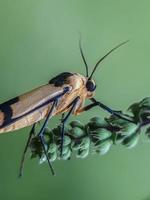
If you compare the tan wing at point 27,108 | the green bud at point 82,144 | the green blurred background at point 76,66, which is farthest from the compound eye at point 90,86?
the green blurred background at point 76,66

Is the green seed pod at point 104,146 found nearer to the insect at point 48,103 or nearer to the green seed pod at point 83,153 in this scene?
the green seed pod at point 83,153

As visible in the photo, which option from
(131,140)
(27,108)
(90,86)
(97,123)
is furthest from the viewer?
(90,86)

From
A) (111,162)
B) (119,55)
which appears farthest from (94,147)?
(119,55)

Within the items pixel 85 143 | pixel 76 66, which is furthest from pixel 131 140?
pixel 76 66

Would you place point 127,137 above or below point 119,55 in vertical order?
above

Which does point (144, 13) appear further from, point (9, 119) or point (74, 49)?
point (9, 119)

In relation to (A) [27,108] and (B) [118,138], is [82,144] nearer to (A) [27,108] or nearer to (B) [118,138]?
(B) [118,138]
